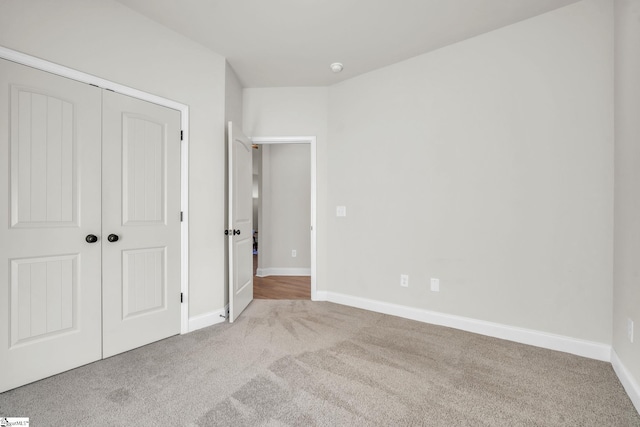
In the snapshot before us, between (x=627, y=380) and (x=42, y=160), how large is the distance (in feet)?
13.1

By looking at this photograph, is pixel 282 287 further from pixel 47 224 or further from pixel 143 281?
pixel 47 224

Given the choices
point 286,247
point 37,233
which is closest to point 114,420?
point 37,233

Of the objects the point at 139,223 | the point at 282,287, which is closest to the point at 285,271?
the point at 282,287

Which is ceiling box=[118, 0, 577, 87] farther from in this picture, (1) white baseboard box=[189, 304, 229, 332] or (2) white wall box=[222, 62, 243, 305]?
(1) white baseboard box=[189, 304, 229, 332]

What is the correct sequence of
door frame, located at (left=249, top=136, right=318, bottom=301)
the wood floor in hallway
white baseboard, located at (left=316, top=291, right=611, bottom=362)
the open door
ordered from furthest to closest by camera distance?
the wood floor in hallway → door frame, located at (left=249, top=136, right=318, bottom=301) → the open door → white baseboard, located at (left=316, top=291, right=611, bottom=362)

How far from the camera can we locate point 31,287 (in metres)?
1.90

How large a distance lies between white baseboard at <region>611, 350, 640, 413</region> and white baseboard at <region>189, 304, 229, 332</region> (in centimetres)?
310

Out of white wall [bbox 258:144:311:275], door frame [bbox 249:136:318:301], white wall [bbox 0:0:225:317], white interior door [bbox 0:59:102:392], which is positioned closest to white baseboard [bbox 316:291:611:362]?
door frame [bbox 249:136:318:301]

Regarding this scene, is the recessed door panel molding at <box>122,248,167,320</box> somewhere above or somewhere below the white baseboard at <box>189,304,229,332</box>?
above

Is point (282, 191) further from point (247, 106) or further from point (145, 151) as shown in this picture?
point (145, 151)

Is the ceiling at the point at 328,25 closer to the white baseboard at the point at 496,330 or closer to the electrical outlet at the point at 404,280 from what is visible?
the electrical outlet at the point at 404,280

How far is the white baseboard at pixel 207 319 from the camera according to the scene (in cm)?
278

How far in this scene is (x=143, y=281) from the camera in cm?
246

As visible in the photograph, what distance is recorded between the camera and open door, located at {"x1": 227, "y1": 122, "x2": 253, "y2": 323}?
295cm
